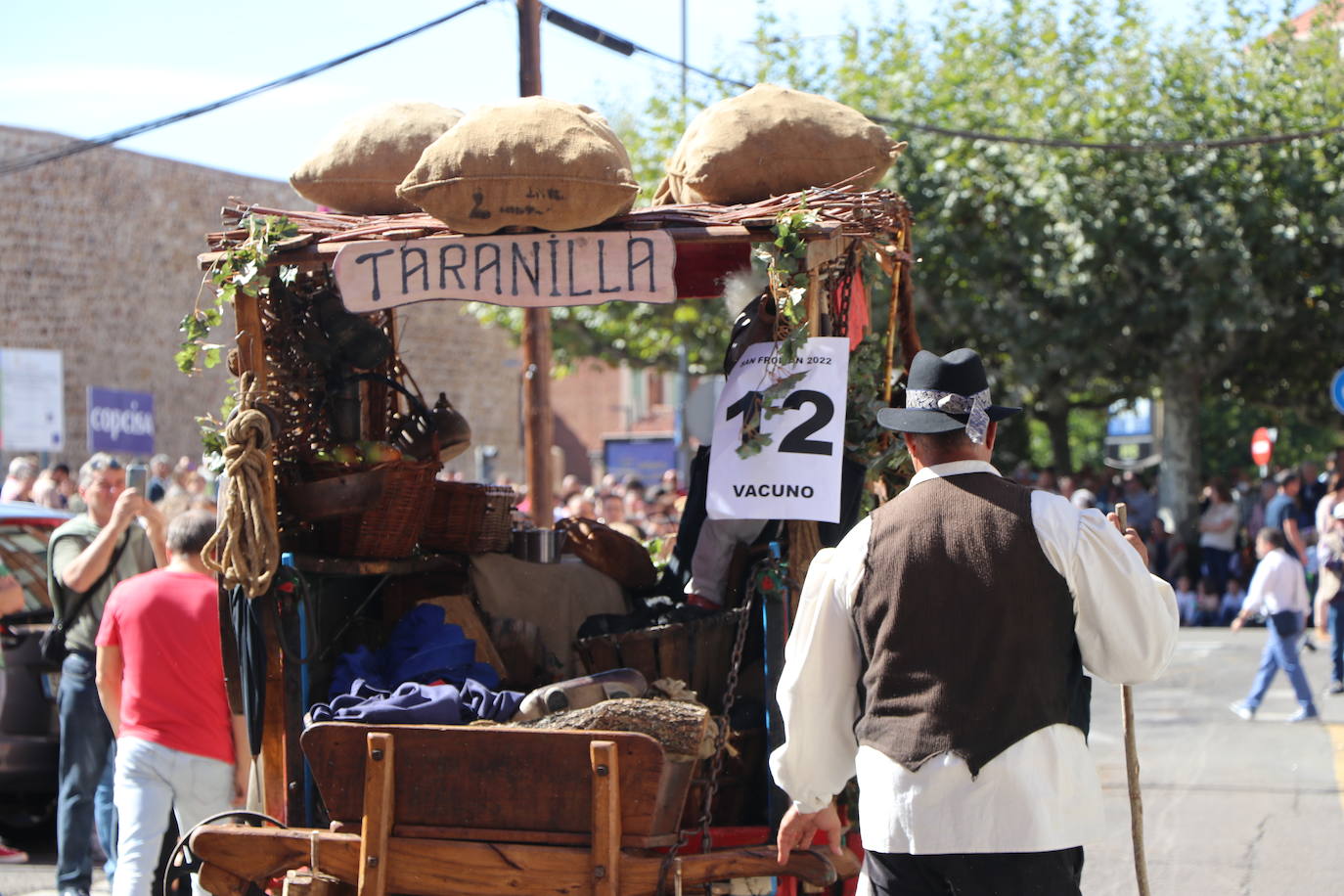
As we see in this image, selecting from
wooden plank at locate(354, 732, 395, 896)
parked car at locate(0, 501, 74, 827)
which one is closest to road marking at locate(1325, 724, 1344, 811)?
wooden plank at locate(354, 732, 395, 896)

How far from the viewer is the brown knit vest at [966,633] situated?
338 centimetres

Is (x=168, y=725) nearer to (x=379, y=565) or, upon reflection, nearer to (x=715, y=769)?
(x=379, y=565)

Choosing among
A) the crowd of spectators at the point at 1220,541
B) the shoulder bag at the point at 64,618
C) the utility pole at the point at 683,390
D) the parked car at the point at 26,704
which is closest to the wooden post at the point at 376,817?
the shoulder bag at the point at 64,618

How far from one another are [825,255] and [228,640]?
8.13 ft

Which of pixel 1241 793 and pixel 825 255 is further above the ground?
pixel 825 255

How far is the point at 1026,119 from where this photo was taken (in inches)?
800

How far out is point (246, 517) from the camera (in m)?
4.96

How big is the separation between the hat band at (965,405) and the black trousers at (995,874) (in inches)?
39.3

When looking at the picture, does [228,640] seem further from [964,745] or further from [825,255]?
[964,745]

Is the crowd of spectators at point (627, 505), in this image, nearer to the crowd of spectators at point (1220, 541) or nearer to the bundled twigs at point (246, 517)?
the bundled twigs at point (246, 517)

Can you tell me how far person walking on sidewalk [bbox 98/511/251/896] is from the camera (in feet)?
17.7

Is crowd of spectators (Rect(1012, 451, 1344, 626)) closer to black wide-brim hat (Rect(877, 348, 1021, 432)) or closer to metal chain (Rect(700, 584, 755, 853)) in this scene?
metal chain (Rect(700, 584, 755, 853))

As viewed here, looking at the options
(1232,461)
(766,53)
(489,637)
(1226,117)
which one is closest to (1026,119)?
(1226,117)

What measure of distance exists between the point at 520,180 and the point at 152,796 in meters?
2.67
